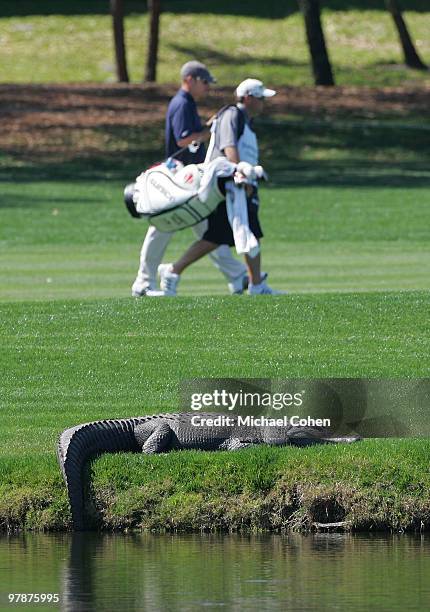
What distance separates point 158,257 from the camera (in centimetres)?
1470

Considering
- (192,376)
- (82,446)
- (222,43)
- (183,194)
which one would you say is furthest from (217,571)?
(222,43)

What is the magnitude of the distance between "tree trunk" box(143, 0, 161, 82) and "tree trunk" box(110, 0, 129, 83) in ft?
2.07

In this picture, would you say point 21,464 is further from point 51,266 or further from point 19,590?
point 51,266

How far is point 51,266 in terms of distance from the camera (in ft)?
61.3

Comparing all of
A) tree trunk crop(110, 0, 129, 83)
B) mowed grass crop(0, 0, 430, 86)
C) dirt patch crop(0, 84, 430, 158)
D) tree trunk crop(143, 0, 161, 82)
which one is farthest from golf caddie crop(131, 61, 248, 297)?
mowed grass crop(0, 0, 430, 86)

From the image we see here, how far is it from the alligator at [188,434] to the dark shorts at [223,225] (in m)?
4.45

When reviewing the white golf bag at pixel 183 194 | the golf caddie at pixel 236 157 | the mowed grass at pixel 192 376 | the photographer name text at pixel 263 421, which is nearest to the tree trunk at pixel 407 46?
the golf caddie at pixel 236 157

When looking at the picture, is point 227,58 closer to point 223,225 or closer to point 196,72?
point 196,72

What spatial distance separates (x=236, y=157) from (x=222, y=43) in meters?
36.5

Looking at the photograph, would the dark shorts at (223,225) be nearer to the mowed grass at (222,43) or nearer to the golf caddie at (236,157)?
the golf caddie at (236,157)

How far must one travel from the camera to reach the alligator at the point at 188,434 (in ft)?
32.0

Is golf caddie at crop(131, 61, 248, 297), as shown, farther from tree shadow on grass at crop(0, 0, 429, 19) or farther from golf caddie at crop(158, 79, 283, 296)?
tree shadow on grass at crop(0, 0, 429, 19)

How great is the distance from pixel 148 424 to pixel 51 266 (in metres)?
8.87

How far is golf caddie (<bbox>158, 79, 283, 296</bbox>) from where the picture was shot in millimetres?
14117
